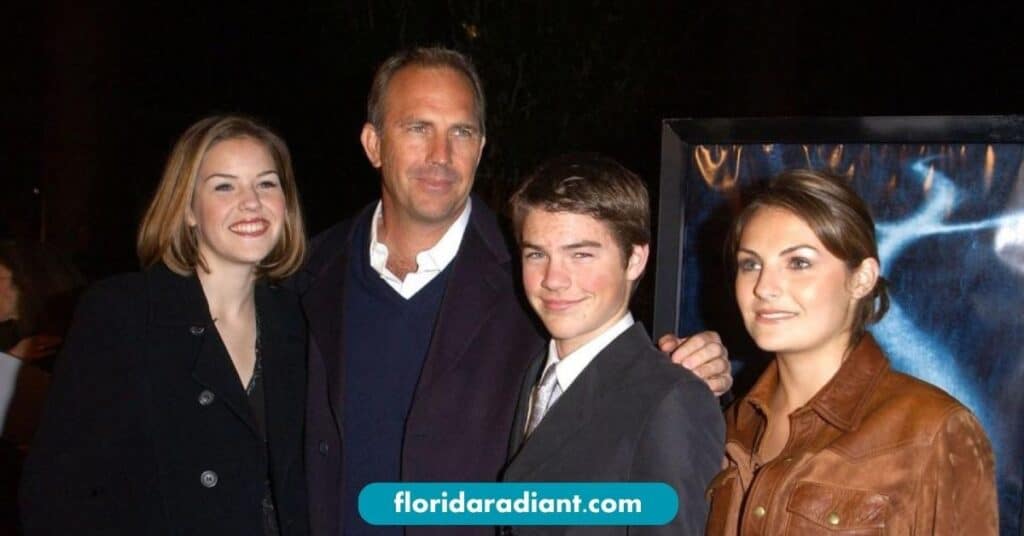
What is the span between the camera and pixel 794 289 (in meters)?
1.53

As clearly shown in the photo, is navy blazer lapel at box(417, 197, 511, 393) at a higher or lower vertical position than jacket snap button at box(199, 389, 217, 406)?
higher

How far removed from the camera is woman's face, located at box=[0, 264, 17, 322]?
354cm

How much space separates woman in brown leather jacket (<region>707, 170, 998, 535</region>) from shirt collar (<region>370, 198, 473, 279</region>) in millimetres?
812

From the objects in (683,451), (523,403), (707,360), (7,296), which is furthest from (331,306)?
(7,296)

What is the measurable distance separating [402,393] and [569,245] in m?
0.67

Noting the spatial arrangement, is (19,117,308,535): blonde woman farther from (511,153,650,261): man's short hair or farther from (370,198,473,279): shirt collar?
(511,153,650,261): man's short hair

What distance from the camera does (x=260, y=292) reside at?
7.33 ft

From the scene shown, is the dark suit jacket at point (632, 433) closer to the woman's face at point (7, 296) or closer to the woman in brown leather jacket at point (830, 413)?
the woman in brown leather jacket at point (830, 413)

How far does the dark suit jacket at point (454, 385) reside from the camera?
2.03 meters

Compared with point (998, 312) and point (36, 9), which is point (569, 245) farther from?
point (36, 9)

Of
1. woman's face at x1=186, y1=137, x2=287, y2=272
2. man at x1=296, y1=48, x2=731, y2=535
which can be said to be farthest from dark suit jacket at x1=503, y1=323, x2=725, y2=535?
woman's face at x1=186, y1=137, x2=287, y2=272

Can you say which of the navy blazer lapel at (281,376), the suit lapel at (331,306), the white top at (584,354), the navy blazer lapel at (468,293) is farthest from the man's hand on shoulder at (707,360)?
the navy blazer lapel at (281,376)

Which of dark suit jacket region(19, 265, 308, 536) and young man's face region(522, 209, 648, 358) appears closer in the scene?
young man's face region(522, 209, 648, 358)

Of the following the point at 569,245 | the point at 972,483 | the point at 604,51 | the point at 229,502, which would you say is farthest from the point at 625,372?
the point at 604,51
